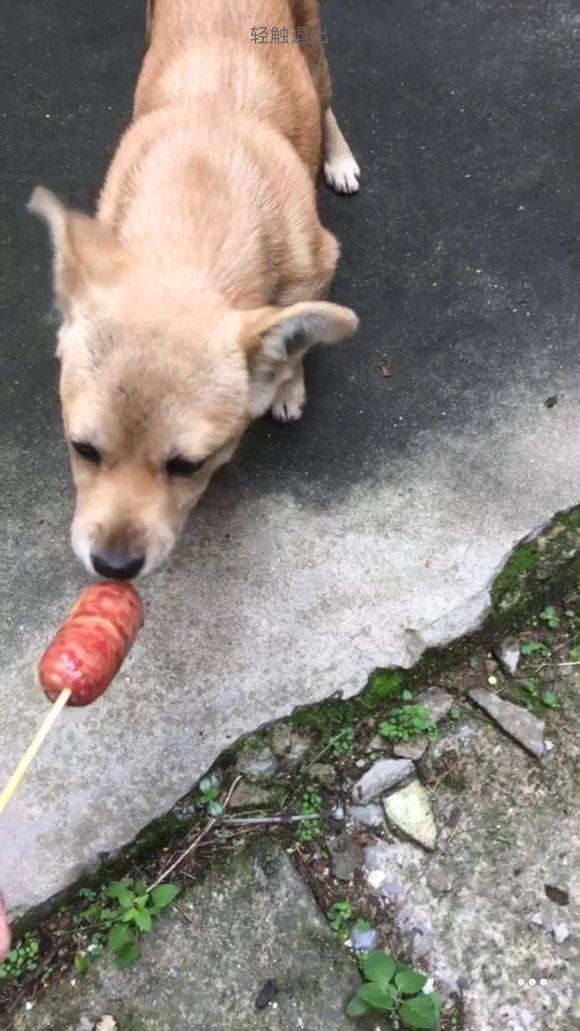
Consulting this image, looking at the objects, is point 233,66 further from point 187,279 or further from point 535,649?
point 535,649

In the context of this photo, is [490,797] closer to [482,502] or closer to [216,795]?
[216,795]

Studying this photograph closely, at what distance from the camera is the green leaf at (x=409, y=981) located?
2.86 meters

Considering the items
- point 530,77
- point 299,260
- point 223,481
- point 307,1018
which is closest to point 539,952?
point 307,1018

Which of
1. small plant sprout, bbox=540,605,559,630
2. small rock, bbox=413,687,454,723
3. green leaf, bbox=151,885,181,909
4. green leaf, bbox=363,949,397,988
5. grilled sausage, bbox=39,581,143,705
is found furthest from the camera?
small plant sprout, bbox=540,605,559,630

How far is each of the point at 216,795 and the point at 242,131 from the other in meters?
2.84

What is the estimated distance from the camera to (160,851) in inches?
124

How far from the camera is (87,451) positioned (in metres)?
2.92

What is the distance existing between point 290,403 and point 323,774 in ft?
5.86

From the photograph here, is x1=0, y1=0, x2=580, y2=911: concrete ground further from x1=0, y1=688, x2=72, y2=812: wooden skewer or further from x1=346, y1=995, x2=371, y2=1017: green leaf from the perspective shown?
x1=0, y1=688, x2=72, y2=812: wooden skewer

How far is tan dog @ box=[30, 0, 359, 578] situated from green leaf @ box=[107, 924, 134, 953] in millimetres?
1296

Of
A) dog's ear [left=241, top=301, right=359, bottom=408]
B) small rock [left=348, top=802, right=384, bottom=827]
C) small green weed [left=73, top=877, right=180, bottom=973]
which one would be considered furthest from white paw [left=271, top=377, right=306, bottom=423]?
small green weed [left=73, top=877, right=180, bottom=973]

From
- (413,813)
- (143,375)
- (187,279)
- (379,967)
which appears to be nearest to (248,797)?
(413,813)

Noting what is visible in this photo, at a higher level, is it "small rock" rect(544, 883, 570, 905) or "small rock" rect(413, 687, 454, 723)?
"small rock" rect(413, 687, 454, 723)

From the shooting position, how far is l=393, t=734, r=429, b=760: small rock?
3.38 metres
